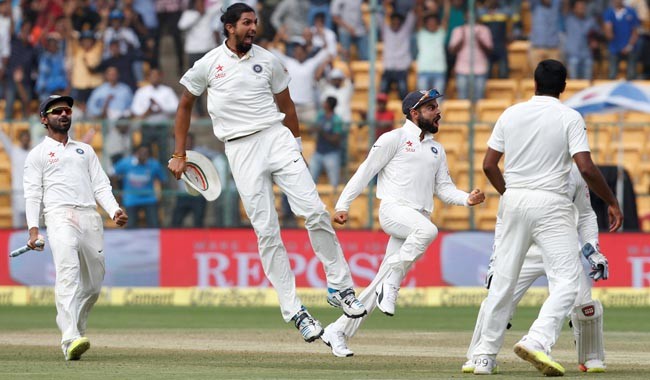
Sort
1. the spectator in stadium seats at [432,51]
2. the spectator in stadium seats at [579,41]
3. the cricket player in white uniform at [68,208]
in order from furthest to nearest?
1. the spectator in stadium seats at [579,41]
2. the spectator in stadium seats at [432,51]
3. the cricket player in white uniform at [68,208]

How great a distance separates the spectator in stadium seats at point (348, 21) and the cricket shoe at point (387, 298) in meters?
11.9

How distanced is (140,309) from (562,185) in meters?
11.1

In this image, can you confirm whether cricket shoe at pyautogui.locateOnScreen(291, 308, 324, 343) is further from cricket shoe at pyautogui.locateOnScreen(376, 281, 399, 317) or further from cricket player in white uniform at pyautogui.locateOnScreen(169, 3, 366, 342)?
cricket shoe at pyautogui.locateOnScreen(376, 281, 399, 317)

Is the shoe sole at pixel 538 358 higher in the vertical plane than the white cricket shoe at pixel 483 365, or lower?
higher

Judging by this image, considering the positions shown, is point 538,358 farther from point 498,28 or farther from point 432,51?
point 498,28

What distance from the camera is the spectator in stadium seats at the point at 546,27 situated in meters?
23.1

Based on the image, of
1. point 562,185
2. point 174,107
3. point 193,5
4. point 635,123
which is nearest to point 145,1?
point 193,5

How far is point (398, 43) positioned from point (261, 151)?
11.8 m

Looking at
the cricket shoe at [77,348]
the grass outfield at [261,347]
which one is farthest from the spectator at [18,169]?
the cricket shoe at [77,348]

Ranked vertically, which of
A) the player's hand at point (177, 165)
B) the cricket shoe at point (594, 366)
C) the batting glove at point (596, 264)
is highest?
the player's hand at point (177, 165)

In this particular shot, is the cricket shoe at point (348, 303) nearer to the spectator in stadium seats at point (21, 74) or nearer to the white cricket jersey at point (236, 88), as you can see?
the white cricket jersey at point (236, 88)

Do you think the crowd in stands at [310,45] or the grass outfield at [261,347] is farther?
the crowd in stands at [310,45]

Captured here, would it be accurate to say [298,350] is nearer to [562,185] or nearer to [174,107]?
[562,185]

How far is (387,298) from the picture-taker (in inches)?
466
